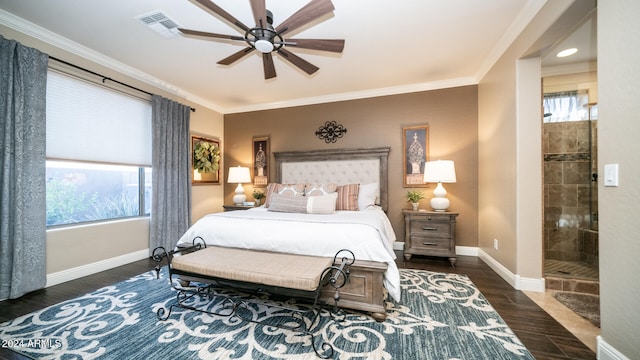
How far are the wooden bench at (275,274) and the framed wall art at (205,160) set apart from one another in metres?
2.70

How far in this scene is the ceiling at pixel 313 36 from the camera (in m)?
2.18

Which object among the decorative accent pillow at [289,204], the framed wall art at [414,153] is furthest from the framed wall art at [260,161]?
the framed wall art at [414,153]

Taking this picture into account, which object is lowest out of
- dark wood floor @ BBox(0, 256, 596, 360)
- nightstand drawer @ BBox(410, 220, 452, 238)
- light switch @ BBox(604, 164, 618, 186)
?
dark wood floor @ BBox(0, 256, 596, 360)

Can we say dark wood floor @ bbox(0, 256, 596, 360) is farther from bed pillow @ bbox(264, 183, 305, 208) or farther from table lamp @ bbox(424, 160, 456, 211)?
bed pillow @ bbox(264, 183, 305, 208)

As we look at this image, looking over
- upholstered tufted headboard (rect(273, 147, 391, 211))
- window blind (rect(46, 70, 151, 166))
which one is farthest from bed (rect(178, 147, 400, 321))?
window blind (rect(46, 70, 151, 166))

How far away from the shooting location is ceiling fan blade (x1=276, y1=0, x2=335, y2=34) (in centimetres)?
163

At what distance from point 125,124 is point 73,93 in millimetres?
611

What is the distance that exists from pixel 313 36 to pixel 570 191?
4038 millimetres

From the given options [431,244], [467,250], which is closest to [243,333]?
[431,244]

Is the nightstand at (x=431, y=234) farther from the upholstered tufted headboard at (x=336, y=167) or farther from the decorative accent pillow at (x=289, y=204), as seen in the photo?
the decorative accent pillow at (x=289, y=204)

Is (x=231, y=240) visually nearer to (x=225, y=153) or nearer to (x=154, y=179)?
(x=154, y=179)

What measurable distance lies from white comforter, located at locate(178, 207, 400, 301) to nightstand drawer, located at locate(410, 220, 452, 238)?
132 centimetres

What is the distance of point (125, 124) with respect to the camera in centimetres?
329

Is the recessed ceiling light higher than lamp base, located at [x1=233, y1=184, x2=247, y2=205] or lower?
higher
